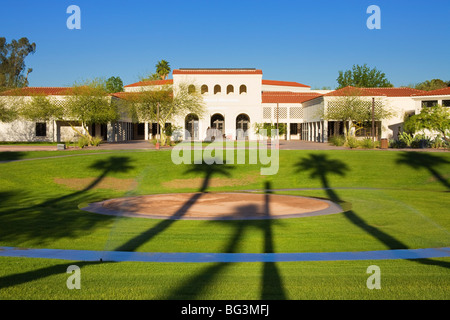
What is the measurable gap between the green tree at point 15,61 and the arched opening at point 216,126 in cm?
5261

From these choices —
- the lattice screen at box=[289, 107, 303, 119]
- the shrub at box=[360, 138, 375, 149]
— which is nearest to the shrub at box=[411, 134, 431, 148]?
the shrub at box=[360, 138, 375, 149]

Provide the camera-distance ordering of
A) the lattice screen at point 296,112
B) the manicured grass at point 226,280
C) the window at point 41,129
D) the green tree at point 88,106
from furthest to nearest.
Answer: the lattice screen at point 296,112 → the window at point 41,129 → the green tree at point 88,106 → the manicured grass at point 226,280

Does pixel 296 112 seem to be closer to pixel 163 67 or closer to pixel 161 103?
pixel 161 103

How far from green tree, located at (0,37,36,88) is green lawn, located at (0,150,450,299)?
76.3 metres

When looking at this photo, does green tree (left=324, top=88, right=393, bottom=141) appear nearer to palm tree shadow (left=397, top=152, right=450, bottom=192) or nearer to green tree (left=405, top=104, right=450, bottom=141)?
green tree (left=405, top=104, right=450, bottom=141)

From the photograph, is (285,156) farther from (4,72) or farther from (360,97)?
(4,72)

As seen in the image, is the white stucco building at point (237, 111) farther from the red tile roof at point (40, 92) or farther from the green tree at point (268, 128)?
the green tree at point (268, 128)

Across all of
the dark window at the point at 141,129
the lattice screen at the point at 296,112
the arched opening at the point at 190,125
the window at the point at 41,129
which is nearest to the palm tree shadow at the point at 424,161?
the arched opening at the point at 190,125

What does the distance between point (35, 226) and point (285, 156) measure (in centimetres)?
2281

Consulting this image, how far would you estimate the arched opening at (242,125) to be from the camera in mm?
66188

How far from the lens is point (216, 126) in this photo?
219 feet

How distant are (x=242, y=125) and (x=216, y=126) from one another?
3739 millimetres

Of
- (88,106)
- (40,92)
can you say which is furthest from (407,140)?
(40,92)
